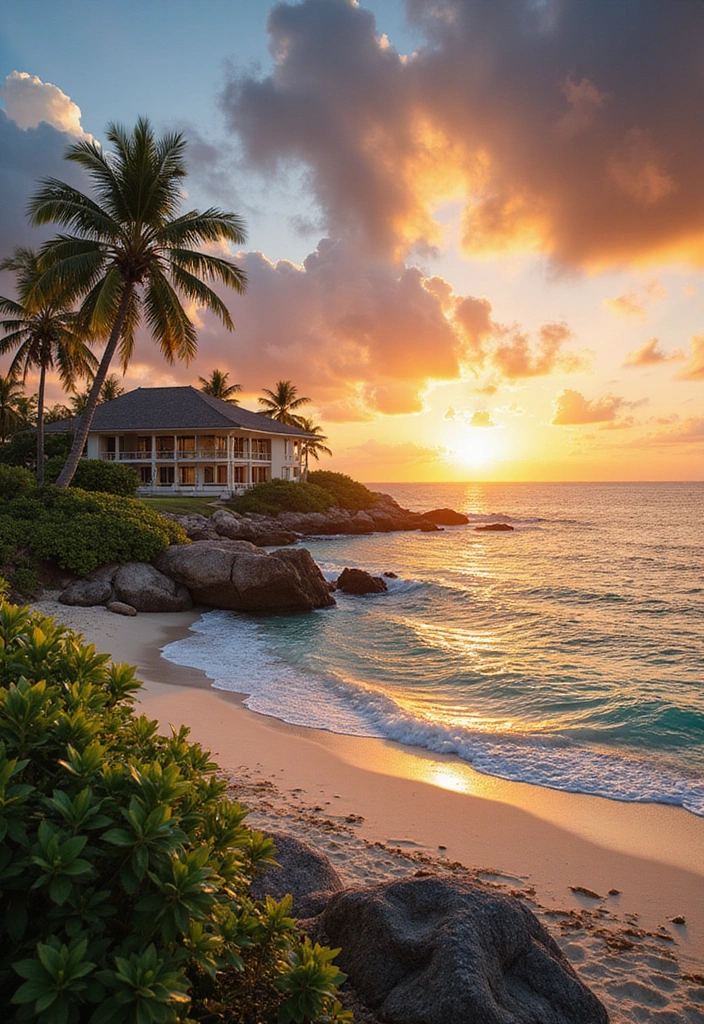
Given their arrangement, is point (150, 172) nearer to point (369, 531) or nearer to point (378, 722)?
→ point (378, 722)

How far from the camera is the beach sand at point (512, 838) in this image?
4.50 meters

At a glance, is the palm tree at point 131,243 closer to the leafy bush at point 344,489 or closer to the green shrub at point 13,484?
the green shrub at point 13,484

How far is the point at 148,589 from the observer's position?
1766 cm

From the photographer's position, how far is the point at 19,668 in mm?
2971

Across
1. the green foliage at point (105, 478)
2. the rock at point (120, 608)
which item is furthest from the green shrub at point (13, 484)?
the green foliage at point (105, 478)

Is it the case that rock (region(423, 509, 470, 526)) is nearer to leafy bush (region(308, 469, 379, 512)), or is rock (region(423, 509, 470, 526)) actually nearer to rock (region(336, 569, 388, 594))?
leafy bush (region(308, 469, 379, 512))

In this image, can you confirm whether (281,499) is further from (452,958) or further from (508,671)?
(452,958)

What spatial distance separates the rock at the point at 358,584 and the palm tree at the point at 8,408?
39836 mm

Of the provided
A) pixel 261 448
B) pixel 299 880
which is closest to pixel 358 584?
pixel 299 880

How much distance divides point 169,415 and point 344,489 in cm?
1837

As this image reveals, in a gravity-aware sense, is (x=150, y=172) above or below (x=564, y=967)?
above

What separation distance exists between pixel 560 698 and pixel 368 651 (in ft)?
16.0

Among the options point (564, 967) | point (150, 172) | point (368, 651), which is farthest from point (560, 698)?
point (150, 172)

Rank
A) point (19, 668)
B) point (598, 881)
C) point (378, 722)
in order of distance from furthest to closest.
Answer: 1. point (378, 722)
2. point (598, 881)
3. point (19, 668)
